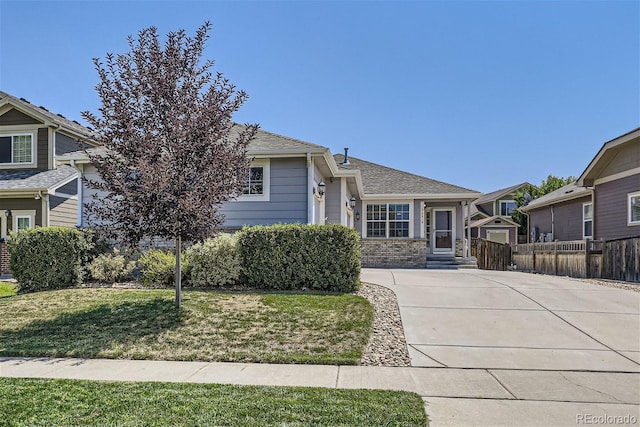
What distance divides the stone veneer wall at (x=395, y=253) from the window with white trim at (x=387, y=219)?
0.67 m

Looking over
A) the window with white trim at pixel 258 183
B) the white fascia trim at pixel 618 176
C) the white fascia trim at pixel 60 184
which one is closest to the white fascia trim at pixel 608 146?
the white fascia trim at pixel 618 176

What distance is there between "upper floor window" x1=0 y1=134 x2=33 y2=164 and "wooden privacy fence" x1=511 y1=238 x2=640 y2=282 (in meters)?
21.7

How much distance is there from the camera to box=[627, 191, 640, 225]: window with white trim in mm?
14328

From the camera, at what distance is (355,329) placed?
6633 mm

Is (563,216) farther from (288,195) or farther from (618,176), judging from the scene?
(288,195)

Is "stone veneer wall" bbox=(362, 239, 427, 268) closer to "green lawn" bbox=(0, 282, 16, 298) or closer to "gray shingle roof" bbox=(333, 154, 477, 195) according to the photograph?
"gray shingle roof" bbox=(333, 154, 477, 195)

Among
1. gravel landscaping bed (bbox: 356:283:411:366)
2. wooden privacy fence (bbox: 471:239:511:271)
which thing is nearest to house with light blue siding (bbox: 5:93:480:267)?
wooden privacy fence (bbox: 471:239:511:271)

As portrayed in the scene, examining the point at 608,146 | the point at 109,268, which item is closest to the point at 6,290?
the point at 109,268

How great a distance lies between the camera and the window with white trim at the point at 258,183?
39.8 feet

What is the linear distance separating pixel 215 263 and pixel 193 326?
2.91 metres

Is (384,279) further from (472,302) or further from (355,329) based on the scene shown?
(355,329)

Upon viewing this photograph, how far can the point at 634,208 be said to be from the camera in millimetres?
14531

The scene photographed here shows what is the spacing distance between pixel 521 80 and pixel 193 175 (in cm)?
1153

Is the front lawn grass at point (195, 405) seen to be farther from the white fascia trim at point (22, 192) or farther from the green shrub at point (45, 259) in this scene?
the white fascia trim at point (22, 192)
